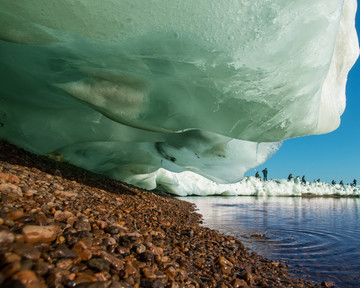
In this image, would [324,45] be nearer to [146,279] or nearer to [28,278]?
[146,279]

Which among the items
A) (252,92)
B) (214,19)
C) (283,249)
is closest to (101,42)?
(214,19)

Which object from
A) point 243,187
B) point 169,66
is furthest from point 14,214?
point 243,187

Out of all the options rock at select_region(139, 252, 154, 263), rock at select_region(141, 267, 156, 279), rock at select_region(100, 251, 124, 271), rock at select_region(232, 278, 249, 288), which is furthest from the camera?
rock at select_region(232, 278, 249, 288)

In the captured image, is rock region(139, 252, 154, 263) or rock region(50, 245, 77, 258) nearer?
rock region(50, 245, 77, 258)

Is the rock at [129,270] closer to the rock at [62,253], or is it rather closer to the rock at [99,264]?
the rock at [99,264]

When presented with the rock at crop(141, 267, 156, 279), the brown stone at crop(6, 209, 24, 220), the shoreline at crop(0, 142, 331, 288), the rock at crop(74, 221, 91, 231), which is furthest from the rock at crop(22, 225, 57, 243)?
the rock at crop(141, 267, 156, 279)

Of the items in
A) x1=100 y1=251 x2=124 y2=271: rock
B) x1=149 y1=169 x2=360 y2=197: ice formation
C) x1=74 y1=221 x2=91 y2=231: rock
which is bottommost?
x1=100 y1=251 x2=124 y2=271: rock

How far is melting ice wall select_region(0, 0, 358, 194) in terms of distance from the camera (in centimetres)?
263

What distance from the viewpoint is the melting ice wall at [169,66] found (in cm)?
263

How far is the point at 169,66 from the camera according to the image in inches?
129

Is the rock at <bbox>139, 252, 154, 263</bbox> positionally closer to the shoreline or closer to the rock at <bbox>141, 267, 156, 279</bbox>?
the shoreline

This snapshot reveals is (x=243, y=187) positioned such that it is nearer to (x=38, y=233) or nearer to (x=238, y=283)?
(x=238, y=283)

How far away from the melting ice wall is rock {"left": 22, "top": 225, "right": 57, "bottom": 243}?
215cm

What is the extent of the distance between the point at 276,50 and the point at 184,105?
1583mm
